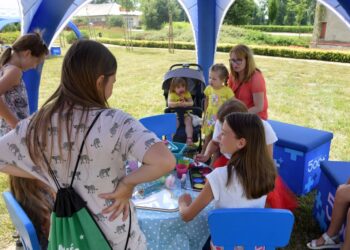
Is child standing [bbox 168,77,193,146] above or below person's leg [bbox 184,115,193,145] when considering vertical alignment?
above

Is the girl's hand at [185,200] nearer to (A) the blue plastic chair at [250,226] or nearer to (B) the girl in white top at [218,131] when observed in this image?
(A) the blue plastic chair at [250,226]

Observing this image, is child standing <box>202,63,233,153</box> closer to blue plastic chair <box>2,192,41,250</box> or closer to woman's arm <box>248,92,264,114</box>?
woman's arm <box>248,92,264,114</box>

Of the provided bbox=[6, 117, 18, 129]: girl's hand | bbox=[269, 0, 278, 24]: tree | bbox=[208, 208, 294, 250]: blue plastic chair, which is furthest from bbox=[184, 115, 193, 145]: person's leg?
bbox=[269, 0, 278, 24]: tree

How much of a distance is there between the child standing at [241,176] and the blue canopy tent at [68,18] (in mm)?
2664

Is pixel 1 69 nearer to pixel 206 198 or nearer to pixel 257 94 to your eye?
pixel 206 198

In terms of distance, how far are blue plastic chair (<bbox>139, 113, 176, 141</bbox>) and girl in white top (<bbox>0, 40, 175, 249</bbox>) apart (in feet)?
6.85

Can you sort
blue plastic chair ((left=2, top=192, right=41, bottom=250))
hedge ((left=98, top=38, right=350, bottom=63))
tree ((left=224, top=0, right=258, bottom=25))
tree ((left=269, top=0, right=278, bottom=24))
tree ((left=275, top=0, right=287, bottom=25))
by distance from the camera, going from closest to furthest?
blue plastic chair ((left=2, top=192, right=41, bottom=250)), hedge ((left=98, top=38, right=350, bottom=63)), tree ((left=224, top=0, right=258, bottom=25)), tree ((left=269, top=0, right=278, bottom=24)), tree ((left=275, top=0, right=287, bottom=25))

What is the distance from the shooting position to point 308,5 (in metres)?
39.1

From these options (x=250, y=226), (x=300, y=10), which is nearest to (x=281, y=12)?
(x=300, y=10)

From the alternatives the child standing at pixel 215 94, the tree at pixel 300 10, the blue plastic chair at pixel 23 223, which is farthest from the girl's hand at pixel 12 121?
the tree at pixel 300 10

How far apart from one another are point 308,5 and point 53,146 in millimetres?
43855

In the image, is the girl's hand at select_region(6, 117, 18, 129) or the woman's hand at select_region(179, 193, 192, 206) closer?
the woman's hand at select_region(179, 193, 192, 206)

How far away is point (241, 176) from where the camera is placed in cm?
172

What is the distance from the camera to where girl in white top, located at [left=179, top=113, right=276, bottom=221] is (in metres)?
1.73
